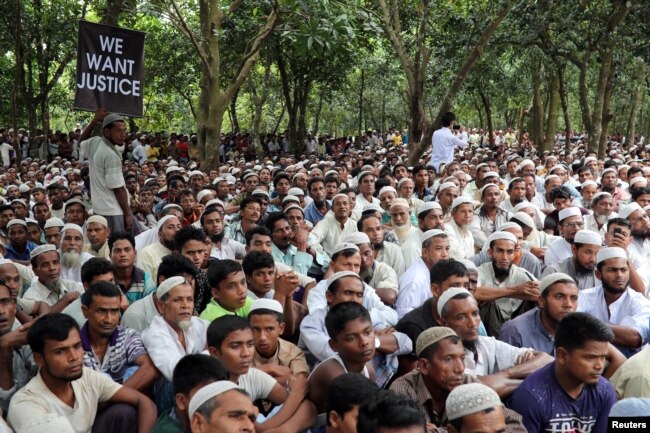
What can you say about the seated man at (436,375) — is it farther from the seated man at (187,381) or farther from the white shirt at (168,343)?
the white shirt at (168,343)

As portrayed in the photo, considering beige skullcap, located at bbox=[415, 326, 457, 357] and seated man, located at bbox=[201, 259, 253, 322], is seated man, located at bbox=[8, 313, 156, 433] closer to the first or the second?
seated man, located at bbox=[201, 259, 253, 322]

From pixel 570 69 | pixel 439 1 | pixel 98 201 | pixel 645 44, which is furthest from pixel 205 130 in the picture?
pixel 570 69

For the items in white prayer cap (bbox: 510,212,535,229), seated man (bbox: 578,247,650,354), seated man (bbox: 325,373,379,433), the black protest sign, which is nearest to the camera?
seated man (bbox: 325,373,379,433)

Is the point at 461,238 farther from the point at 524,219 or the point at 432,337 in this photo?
the point at 432,337

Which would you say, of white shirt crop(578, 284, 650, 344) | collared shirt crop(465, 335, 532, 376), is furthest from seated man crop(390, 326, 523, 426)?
white shirt crop(578, 284, 650, 344)

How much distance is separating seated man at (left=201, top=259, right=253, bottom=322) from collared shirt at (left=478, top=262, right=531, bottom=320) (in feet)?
5.96

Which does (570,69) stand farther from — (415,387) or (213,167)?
(415,387)

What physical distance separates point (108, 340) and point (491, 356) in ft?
7.26

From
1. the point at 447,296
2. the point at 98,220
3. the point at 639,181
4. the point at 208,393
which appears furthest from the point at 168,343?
the point at 639,181

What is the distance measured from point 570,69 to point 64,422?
74.1ft

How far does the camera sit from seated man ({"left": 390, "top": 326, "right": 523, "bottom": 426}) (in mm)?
3309

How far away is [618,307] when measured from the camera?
460cm

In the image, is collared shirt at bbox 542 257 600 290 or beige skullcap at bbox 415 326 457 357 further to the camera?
collared shirt at bbox 542 257 600 290

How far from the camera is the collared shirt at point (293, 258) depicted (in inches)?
239
